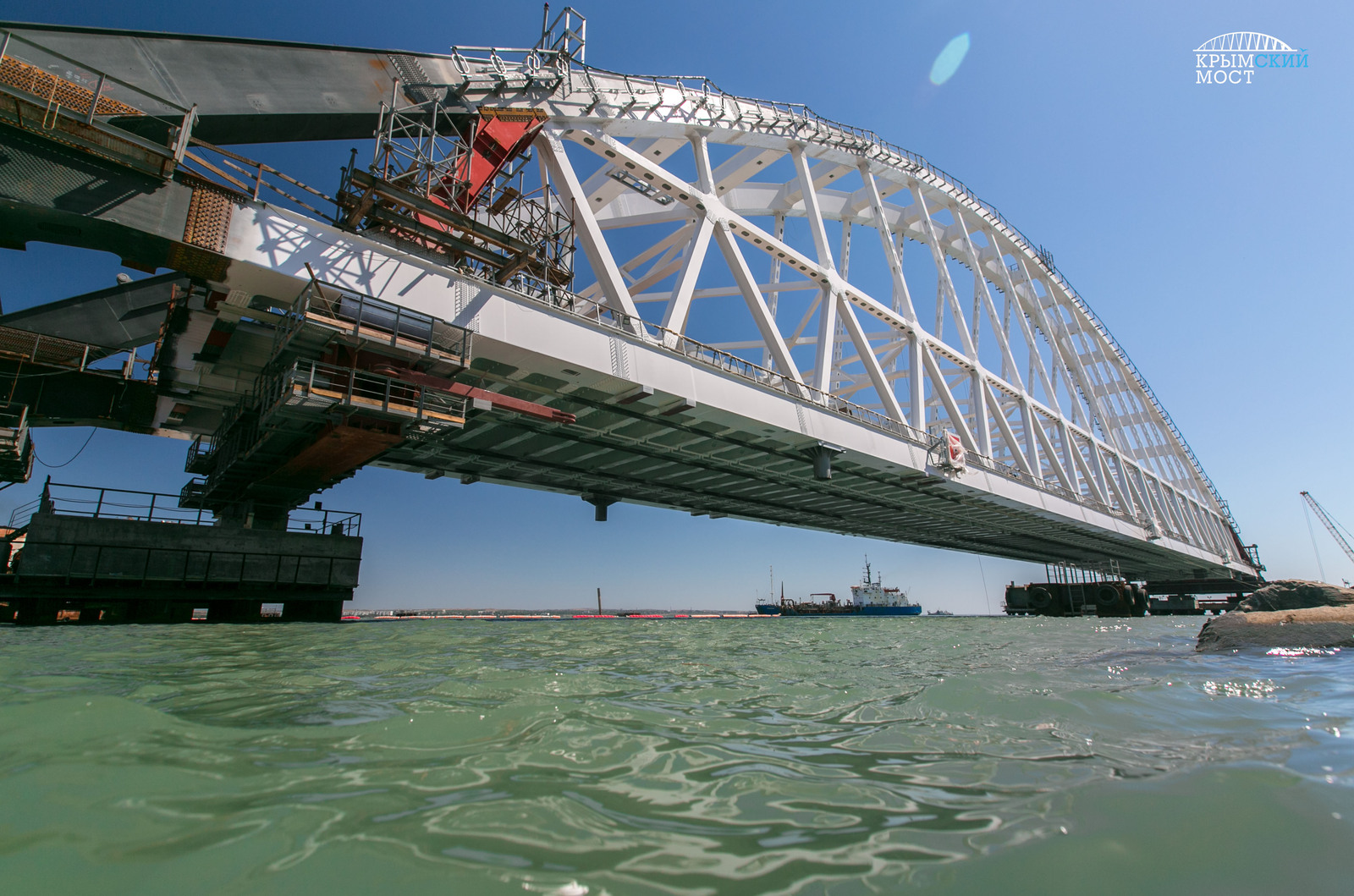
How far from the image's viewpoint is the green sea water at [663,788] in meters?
2.07

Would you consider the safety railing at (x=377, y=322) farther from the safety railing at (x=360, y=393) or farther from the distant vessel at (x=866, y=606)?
the distant vessel at (x=866, y=606)

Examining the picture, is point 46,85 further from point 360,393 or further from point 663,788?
point 663,788

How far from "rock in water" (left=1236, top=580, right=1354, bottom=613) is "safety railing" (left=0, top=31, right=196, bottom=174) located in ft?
78.6

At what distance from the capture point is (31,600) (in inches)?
665

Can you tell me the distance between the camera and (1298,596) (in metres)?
12.3

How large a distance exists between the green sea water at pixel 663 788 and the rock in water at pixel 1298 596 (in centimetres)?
738

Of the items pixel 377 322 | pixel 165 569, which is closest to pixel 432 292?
pixel 377 322

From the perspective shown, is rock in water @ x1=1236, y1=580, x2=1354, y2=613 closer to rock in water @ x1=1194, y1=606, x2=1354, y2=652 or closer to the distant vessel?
rock in water @ x1=1194, y1=606, x2=1354, y2=652

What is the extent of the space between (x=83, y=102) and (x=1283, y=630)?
2330 centimetres

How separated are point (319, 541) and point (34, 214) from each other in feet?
41.9

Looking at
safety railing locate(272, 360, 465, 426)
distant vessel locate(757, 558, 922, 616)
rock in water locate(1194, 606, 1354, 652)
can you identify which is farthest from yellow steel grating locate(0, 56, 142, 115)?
distant vessel locate(757, 558, 922, 616)

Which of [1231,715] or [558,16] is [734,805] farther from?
[558,16]

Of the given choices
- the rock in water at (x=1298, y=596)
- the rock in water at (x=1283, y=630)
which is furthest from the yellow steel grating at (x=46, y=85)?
the rock in water at (x=1298, y=596)

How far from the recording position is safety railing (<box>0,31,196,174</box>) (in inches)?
412
